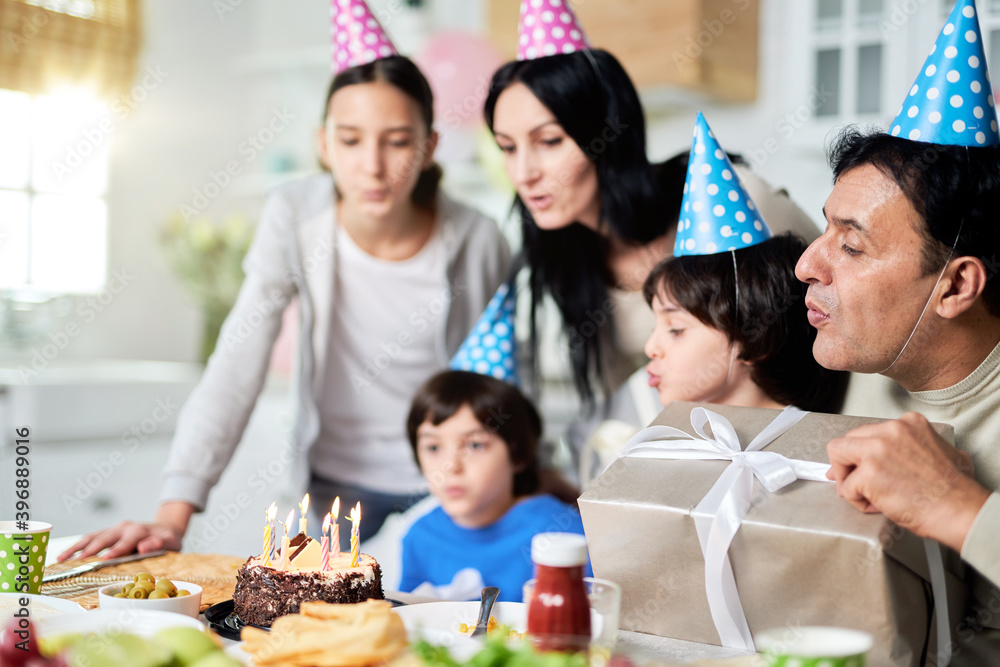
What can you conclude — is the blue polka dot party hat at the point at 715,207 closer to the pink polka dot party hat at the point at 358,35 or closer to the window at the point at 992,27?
the pink polka dot party hat at the point at 358,35

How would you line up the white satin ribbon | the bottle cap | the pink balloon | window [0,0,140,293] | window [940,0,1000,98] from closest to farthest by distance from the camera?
the bottle cap
the white satin ribbon
window [940,0,1000,98]
the pink balloon
window [0,0,140,293]

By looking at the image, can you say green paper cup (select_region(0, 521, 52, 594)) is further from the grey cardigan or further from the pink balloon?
the pink balloon

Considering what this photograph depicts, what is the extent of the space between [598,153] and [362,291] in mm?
705

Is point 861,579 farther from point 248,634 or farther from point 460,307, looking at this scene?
point 460,307

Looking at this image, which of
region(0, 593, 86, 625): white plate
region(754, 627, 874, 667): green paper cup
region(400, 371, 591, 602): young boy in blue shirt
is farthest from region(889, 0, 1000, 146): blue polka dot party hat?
region(0, 593, 86, 625): white plate

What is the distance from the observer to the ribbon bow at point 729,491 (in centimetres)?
87

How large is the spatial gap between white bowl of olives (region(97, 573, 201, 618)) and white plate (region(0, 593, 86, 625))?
4 centimetres

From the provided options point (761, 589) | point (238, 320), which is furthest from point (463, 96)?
point (761, 589)

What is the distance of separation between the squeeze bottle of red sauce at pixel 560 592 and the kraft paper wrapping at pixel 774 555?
0.19m

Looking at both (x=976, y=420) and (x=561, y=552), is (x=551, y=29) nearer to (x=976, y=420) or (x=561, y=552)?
(x=976, y=420)

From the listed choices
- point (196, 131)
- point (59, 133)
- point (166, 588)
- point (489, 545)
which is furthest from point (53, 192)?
point (166, 588)

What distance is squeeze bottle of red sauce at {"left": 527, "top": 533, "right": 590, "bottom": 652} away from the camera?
0.74 meters

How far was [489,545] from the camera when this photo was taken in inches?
71.2

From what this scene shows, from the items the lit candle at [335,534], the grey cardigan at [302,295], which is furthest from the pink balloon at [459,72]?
the lit candle at [335,534]
